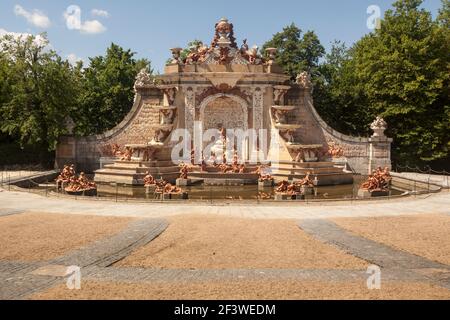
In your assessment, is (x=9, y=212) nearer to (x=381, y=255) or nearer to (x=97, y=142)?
(x=381, y=255)

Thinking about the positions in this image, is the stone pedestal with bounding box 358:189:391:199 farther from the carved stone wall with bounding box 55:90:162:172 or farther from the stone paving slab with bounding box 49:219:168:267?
the carved stone wall with bounding box 55:90:162:172

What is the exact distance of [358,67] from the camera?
43812 mm

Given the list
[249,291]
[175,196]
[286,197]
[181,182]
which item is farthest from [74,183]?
[249,291]

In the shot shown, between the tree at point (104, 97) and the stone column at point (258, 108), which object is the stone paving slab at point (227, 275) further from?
the tree at point (104, 97)

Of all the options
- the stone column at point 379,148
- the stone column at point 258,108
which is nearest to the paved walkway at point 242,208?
the stone column at point 379,148

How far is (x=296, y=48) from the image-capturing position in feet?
178

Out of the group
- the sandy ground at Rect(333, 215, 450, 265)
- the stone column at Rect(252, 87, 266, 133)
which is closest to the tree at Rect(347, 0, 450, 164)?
the stone column at Rect(252, 87, 266, 133)

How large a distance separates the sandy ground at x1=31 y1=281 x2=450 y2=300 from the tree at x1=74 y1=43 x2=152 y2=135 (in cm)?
4062

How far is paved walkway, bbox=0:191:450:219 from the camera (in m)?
17.8
